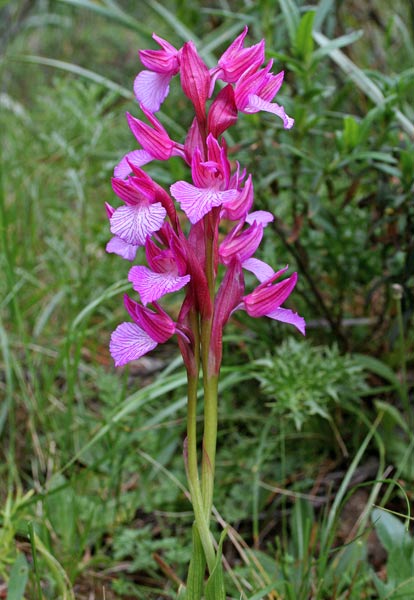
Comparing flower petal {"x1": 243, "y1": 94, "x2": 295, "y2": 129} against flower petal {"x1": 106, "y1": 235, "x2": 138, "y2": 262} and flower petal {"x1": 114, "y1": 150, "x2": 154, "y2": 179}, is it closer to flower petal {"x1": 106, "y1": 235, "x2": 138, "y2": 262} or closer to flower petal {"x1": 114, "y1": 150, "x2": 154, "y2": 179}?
flower petal {"x1": 114, "y1": 150, "x2": 154, "y2": 179}

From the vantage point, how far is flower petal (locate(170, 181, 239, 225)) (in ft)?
3.73

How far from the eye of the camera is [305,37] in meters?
2.02

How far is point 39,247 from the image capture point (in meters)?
3.41

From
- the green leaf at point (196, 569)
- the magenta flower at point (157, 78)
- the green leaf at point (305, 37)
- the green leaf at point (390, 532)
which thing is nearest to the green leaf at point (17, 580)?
the green leaf at point (196, 569)

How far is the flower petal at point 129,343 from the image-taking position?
1219 millimetres

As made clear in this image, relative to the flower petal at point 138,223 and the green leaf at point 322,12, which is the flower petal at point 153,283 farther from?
the green leaf at point 322,12

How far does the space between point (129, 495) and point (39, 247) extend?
1.64 m

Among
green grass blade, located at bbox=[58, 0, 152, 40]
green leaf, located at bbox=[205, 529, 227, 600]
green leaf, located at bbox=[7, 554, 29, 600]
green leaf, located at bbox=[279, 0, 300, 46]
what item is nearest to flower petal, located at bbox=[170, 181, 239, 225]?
green leaf, located at bbox=[205, 529, 227, 600]

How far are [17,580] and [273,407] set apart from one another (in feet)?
2.64

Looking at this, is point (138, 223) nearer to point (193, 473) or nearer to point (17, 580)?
point (193, 473)

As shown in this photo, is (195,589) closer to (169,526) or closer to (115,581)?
(115,581)

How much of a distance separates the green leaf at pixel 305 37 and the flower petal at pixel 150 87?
835mm

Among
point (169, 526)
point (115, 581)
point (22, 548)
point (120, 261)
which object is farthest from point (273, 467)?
point (120, 261)

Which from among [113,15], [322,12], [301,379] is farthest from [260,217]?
[113,15]
